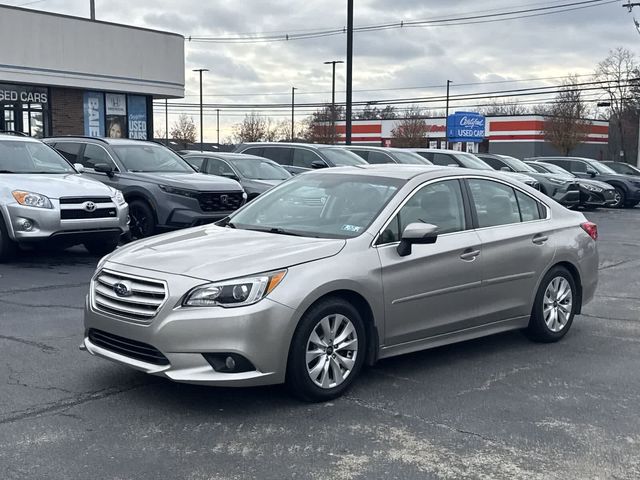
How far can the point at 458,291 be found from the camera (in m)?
5.98

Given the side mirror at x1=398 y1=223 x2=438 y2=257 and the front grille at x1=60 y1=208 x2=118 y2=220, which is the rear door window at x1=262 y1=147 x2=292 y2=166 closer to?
the front grille at x1=60 y1=208 x2=118 y2=220

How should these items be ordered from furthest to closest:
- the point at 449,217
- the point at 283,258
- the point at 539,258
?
the point at 539,258 < the point at 449,217 < the point at 283,258

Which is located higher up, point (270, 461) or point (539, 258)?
point (539, 258)

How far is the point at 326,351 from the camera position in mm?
5137

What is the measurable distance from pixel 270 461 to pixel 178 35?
29412mm

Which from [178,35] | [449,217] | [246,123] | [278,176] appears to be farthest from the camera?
[246,123]

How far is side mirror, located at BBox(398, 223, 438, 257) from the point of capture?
5.47m

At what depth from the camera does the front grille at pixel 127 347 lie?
4.84 metres

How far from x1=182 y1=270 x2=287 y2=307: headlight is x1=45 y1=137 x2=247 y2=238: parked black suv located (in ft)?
25.0

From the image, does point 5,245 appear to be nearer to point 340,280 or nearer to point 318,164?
point 340,280

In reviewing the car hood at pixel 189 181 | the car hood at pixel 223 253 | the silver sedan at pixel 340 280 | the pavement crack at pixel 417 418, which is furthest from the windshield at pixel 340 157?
the pavement crack at pixel 417 418

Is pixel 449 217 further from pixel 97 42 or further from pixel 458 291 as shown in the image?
pixel 97 42

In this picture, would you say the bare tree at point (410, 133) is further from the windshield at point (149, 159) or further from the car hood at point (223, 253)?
the car hood at point (223, 253)

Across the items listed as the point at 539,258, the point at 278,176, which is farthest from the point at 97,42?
the point at 539,258
